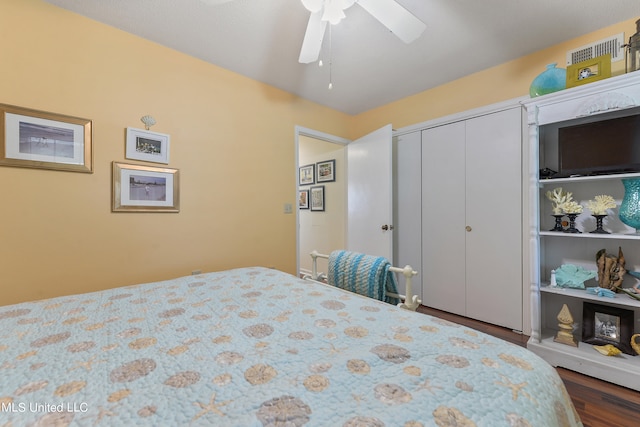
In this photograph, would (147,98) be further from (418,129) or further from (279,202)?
(418,129)

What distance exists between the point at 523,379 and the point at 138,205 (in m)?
2.42

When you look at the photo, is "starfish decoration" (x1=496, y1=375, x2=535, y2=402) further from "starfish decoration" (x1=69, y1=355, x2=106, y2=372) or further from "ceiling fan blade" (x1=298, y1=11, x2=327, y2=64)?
"ceiling fan blade" (x1=298, y1=11, x2=327, y2=64)

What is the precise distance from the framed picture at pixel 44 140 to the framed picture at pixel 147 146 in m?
0.24

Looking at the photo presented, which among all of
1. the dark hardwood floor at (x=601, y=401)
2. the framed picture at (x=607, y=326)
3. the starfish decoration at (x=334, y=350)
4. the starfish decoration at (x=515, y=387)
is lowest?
the dark hardwood floor at (x=601, y=401)

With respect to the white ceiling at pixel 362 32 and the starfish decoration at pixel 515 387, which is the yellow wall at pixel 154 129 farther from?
the starfish decoration at pixel 515 387

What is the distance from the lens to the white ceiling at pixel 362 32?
5.84 ft

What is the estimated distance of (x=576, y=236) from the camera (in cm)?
188

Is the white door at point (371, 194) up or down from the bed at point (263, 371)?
up

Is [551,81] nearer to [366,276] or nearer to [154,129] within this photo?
[366,276]

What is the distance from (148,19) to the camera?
6.29ft

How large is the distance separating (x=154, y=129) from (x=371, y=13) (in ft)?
5.93

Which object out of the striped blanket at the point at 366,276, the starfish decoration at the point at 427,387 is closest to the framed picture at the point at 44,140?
the striped blanket at the point at 366,276

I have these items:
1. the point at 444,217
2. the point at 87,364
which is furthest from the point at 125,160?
the point at 444,217

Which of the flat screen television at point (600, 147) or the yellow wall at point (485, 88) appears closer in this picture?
the flat screen television at point (600, 147)
